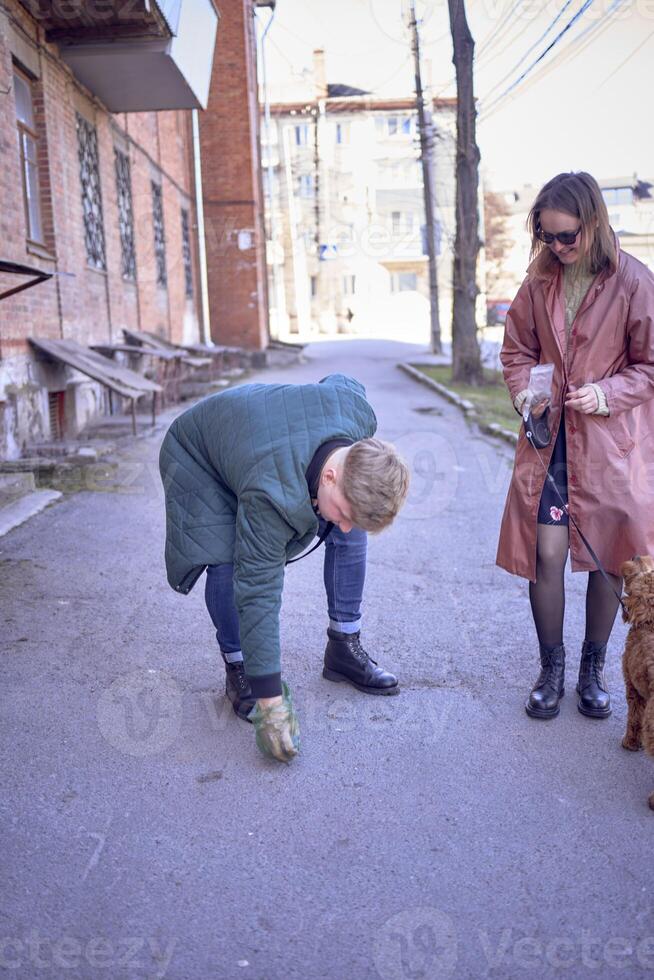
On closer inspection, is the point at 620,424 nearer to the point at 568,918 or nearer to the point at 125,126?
the point at 568,918

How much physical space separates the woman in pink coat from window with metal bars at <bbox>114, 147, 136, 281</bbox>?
12.3 metres

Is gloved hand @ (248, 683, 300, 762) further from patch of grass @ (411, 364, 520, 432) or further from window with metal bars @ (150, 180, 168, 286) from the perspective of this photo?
window with metal bars @ (150, 180, 168, 286)

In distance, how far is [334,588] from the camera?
12.4 feet

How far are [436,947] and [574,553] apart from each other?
5.46 ft

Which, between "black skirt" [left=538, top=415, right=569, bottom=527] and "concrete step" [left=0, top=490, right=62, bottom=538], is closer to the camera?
"black skirt" [left=538, top=415, right=569, bottom=527]

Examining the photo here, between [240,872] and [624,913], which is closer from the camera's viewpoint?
[624,913]

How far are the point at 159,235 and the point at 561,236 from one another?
1664 cm

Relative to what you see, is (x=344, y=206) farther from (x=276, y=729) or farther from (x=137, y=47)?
(x=276, y=729)

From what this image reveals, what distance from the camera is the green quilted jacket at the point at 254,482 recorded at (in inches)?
110

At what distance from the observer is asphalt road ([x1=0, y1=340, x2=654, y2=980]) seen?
2.29 meters

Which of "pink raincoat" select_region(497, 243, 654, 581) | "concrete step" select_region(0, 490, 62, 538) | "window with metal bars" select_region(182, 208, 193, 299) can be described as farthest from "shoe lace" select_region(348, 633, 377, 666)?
"window with metal bars" select_region(182, 208, 193, 299)

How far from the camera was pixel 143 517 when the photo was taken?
7.18 meters

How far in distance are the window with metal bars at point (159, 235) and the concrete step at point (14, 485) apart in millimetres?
11382

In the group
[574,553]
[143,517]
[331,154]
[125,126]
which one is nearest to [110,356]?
[125,126]
